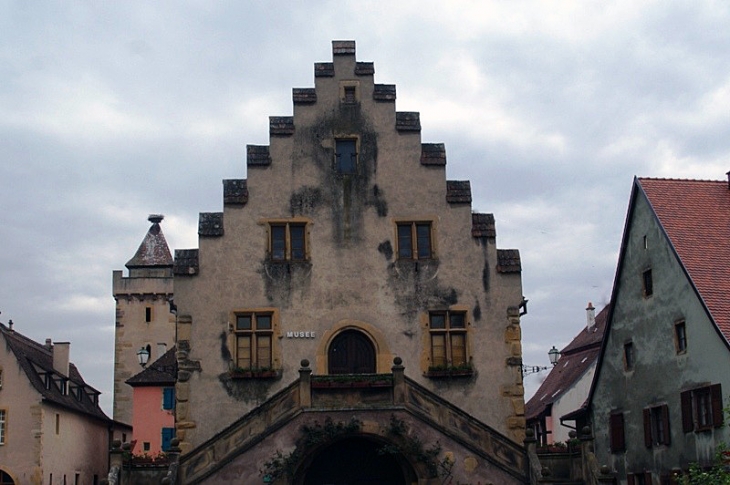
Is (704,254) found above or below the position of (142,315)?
below

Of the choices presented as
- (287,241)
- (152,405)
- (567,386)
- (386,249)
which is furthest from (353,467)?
(152,405)

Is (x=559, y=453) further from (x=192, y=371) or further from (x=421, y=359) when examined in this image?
(x=192, y=371)

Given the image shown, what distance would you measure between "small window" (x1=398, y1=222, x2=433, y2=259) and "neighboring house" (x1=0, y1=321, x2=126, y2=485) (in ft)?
79.4

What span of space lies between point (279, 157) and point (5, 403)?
23.8m

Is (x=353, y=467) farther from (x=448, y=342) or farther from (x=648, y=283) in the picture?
(x=648, y=283)

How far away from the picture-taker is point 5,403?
161 feet

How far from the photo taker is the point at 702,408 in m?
31.1

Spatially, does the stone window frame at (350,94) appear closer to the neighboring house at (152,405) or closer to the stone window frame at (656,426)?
the stone window frame at (656,426)

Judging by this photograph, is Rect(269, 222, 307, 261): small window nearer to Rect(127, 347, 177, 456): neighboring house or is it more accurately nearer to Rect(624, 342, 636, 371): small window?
Rect(624, 342, 636, 371): small window

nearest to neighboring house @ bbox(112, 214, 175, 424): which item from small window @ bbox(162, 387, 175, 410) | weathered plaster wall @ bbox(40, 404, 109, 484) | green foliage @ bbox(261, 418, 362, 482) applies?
weathered plaster wall @ bbox(40, 404, 109, 484)

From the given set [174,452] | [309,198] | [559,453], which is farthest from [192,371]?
Answer: [559,453]

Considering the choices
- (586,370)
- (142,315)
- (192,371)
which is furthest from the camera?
(142,315)

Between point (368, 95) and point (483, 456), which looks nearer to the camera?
point (483, 456)

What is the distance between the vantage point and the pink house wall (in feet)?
174
